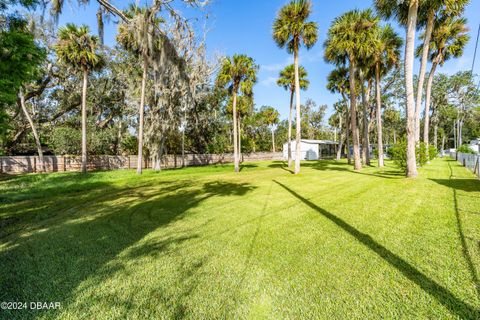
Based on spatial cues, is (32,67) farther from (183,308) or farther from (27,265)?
(183,308)

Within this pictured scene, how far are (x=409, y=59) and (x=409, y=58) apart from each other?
0.04 m

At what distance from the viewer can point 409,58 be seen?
8.84 metres

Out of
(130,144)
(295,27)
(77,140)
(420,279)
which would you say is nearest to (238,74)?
(295,27)

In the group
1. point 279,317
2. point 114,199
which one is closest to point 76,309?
point 279,317

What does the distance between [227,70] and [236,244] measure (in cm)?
1411

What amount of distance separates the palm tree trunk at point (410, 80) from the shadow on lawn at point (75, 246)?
9.23 metres

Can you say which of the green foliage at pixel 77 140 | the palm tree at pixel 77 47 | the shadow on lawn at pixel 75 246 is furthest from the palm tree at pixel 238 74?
the green foliage at pixel 77 140

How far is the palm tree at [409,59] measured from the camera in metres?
8.76

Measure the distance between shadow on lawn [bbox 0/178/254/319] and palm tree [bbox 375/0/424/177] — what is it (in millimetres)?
9254

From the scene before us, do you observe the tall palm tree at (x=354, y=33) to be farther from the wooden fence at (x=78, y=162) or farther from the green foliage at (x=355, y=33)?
the wooden fence at (x=78, y=162)

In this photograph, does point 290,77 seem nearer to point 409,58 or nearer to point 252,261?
point 409,58

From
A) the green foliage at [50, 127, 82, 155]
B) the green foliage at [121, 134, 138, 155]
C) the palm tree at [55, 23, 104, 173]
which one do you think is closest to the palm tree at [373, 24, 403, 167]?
the palm tree at [55, 23, 104, 173]

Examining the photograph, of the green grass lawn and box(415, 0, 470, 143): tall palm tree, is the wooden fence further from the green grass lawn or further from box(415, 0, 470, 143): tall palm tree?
box(415, 0, 470, 143): tall palm tree

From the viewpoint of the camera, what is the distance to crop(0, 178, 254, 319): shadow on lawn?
2.35 metres
